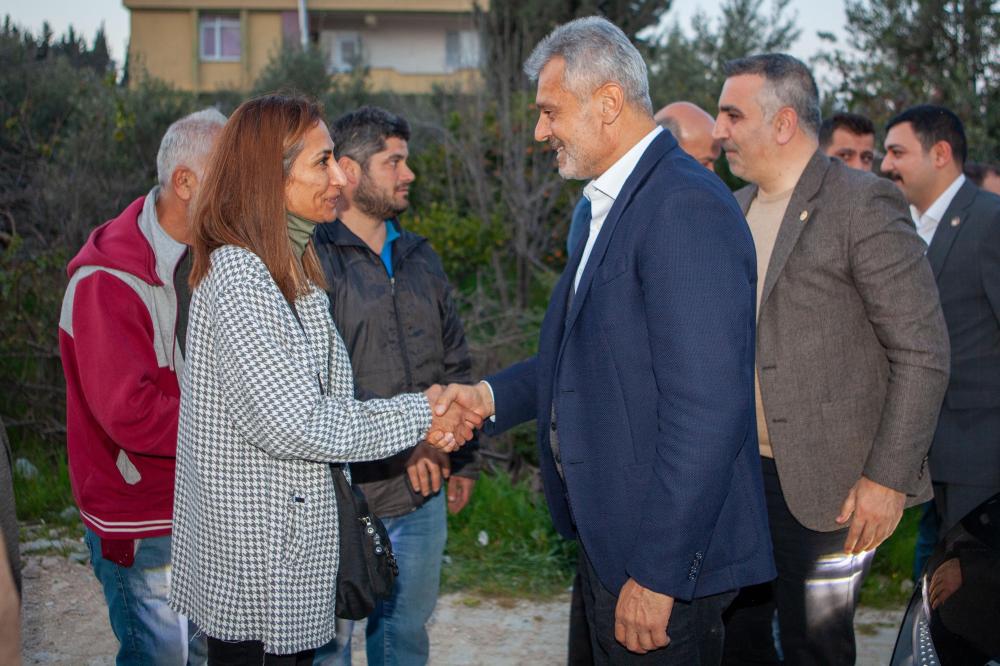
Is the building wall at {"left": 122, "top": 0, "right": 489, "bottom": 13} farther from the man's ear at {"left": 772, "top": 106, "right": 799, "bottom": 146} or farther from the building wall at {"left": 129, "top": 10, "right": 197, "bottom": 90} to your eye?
the man's ear at {"left": 772, "top": 106, "right": 799, "bottom": 146}

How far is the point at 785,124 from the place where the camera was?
3654mm

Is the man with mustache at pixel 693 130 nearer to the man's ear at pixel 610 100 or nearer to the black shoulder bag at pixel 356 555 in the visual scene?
the man's ear at pixel 610 100

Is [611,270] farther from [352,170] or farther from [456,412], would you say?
[352,170]

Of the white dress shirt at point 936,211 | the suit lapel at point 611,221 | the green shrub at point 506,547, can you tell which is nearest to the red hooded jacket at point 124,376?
the suit lapel at point 611,221

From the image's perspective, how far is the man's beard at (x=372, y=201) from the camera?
4004 mm

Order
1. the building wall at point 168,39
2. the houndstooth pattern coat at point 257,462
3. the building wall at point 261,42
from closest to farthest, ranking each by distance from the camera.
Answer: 1. the houndstooth pattern coat at point 257,462
2. the building wall at point 261,42
3. the building wall at point 168,39

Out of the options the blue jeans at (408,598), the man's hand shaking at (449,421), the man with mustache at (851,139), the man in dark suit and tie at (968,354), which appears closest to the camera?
the man's hand shaking at (449,421)

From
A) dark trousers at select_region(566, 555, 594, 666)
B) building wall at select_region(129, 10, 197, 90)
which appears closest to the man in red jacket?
dark trousers at select_region(566, 555, 594, 666)

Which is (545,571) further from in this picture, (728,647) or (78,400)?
(78,400)

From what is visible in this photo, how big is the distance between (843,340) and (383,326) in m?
1.72

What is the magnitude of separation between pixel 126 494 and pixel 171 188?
1.08m

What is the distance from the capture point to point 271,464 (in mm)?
2621

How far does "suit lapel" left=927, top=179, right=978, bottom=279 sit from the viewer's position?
14.7ft

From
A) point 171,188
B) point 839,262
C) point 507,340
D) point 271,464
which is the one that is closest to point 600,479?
point 271,464
